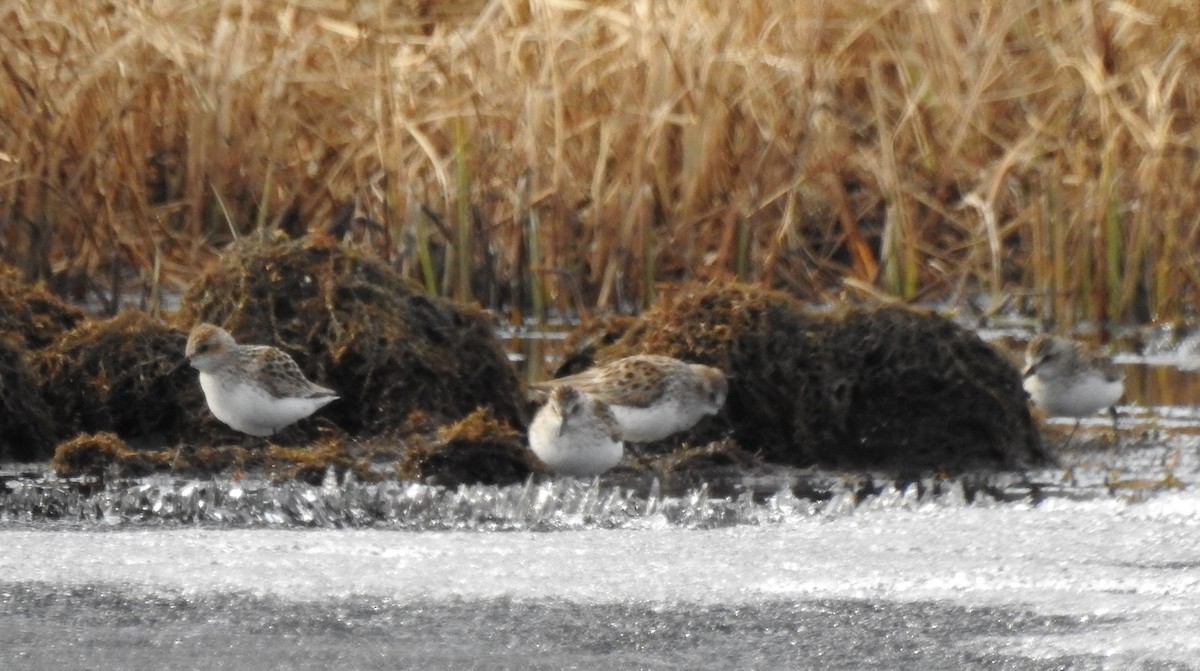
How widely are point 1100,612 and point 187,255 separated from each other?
8.19 m

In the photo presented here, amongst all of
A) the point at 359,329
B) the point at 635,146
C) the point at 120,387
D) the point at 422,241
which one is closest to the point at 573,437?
the point at 359,329

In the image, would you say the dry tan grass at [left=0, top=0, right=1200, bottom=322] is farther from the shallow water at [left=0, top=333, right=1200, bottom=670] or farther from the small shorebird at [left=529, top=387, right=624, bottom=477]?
the shallow water at [left=0, top=333, right=1200, bottom=670]

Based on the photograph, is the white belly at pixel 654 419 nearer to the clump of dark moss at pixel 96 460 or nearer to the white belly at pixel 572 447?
the white belly at pixel 572 447

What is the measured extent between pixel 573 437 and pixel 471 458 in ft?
1.58

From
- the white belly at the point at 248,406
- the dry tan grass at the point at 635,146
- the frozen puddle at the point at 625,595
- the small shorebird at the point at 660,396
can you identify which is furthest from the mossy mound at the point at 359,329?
the dry tan grass at the point at 635,146

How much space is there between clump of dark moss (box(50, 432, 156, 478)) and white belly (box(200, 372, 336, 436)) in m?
0.39

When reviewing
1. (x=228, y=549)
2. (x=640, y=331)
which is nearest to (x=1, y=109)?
(x=640, y=331)

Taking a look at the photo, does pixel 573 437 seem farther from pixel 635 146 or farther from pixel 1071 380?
pixel 635 146

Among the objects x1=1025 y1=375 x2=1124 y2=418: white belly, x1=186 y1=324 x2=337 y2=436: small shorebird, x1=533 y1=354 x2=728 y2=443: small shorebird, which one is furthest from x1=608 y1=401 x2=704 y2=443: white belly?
x1=1025 y1=375 x2=1124 y2=418: white belly

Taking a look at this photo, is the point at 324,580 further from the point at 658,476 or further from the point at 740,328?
the point at 740,328

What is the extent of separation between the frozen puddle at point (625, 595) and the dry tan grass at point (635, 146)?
5225 millimetres

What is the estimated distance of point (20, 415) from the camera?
838 centimetres

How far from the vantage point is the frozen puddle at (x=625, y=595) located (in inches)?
203

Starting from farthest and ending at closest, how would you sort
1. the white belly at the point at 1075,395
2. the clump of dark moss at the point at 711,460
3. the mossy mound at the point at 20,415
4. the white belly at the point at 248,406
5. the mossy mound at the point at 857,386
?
the white belly at the point at 1075,395
the mossy mound at the point at 857,386
the mossy mound at the point at 20,415
the clump of dark moss at the point at 711,460
the white belly at the point at 248,406
